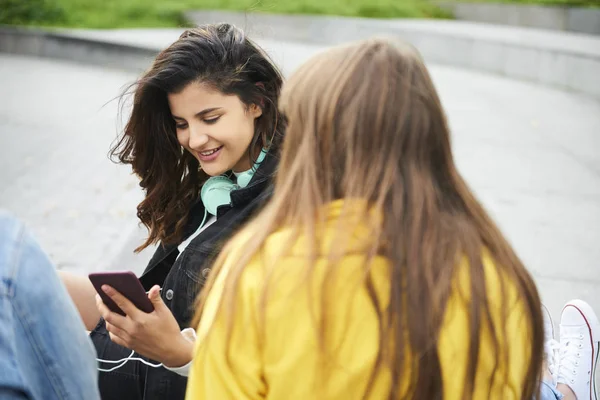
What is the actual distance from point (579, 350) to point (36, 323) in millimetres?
2162

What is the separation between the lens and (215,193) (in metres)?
2.30

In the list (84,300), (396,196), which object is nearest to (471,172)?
(84,300)

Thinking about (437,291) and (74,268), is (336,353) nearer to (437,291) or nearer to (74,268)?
(437,291)

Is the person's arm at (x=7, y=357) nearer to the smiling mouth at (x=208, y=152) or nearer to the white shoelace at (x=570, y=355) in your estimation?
the smiling mouth at (x=208, y=152)

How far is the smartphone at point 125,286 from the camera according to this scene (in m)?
1.74

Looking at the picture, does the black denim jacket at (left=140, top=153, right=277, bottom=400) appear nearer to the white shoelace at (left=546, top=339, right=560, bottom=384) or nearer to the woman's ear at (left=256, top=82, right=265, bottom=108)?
the woman's ear at (left=256, top=82, right=265, bottom=108)

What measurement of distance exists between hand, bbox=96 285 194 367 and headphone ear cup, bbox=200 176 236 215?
0.50 m

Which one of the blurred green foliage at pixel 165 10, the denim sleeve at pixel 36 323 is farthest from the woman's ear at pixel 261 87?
the blurred green foliage at pixel 165 10

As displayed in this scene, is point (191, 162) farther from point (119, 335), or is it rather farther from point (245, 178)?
point (119, 335)

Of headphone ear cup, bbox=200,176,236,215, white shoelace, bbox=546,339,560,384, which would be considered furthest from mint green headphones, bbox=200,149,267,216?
white shoelace, bbox=546,339,560,384

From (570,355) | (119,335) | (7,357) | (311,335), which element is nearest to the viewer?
(7,357)

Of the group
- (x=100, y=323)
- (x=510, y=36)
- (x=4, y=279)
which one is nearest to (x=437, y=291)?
(x=4, y=279)

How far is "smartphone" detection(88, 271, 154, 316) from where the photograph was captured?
1.74 m

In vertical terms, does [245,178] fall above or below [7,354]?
below
